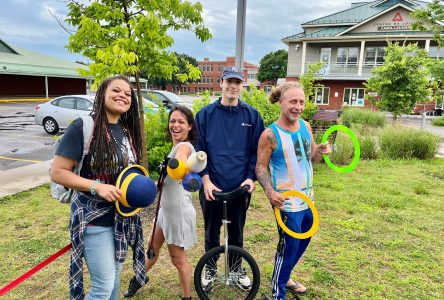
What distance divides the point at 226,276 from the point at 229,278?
0.12m

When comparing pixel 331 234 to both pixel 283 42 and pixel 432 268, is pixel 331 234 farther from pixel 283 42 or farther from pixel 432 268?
pixel 283 42

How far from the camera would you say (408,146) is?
31.3ft

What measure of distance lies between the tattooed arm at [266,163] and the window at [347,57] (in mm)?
31552

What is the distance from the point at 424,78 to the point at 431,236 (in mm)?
14409

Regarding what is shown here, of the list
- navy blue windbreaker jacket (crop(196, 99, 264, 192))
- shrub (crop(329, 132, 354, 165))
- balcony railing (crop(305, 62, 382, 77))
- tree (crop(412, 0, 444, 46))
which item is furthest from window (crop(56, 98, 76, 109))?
balcony railing (crop(305, 62, 382, 77))

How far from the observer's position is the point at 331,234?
4.52 m

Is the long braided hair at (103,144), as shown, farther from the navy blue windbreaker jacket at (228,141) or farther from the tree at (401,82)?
the tree at (401,82)

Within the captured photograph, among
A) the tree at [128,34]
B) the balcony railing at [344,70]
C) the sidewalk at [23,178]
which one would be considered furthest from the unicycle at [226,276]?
the balcony railing at [344,70]

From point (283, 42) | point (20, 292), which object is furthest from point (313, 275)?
point (283, 42)

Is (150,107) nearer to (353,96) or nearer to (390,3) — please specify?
(353,96)

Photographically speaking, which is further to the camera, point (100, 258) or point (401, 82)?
point (401, 82)

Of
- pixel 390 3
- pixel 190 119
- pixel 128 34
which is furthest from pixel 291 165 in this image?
pixel 390 3

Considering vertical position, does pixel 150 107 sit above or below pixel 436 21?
below

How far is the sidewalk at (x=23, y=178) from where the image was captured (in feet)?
19.2
